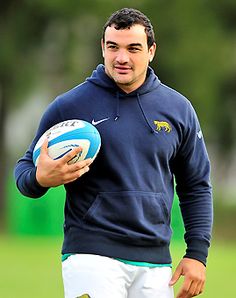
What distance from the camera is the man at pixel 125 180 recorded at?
243 inches

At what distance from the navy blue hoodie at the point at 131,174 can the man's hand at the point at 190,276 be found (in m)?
0.06

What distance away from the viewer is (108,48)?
632 cm

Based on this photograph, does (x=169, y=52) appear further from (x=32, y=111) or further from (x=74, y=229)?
(x=74, y=229)

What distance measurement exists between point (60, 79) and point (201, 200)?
1050 inches

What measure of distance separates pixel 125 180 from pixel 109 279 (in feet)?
1.82

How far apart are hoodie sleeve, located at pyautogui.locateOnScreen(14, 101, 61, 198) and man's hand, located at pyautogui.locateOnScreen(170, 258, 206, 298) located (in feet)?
2.90

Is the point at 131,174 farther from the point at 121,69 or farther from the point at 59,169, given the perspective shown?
the point at 121,69

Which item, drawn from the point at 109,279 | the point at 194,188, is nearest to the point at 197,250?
the point at 194,188

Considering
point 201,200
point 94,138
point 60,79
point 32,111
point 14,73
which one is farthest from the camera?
point 32,111

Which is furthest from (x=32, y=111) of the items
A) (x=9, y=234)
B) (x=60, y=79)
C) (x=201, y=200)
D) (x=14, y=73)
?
(x=201, y=200)

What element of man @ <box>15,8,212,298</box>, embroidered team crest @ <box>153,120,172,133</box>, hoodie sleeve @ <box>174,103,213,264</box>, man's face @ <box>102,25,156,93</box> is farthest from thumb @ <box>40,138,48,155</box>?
hoodie sleeve @ <box>174,103,213,264</box>

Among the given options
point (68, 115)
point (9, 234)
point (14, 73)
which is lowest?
point (9, 234)

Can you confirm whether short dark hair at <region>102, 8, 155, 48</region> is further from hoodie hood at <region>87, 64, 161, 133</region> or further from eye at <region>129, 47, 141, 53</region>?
hoodie hood at <region>87, 64, 161, 133</region>

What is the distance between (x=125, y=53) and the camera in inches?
247
